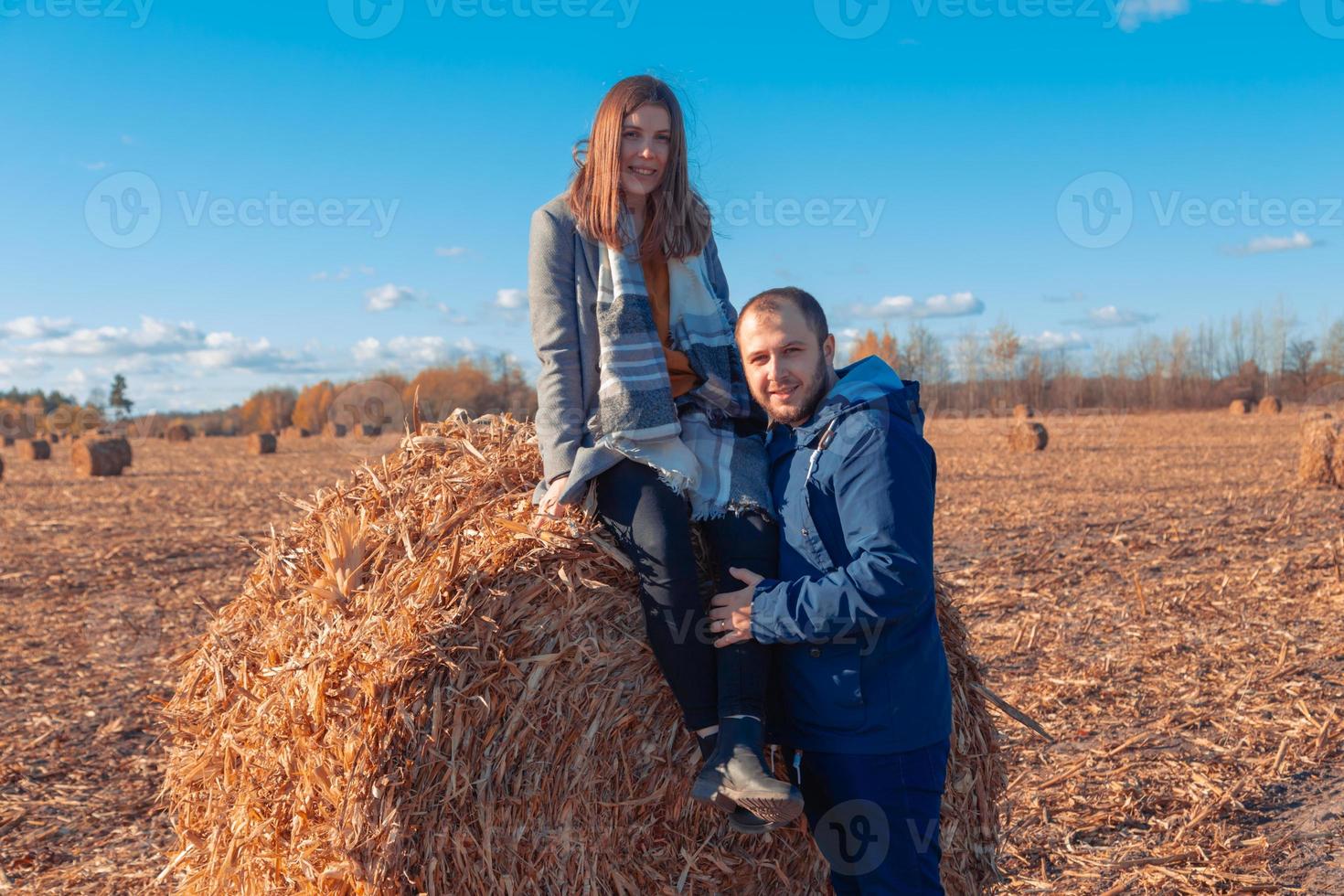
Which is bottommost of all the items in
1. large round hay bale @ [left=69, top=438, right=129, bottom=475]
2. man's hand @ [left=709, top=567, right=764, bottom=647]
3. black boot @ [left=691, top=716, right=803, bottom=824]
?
black boot @ [left=691, top=716, right=803, bottom=824]

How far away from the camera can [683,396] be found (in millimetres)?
3080

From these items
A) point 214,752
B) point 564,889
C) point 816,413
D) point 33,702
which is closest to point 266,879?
point 214,752

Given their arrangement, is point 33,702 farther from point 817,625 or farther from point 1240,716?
point 1240,716

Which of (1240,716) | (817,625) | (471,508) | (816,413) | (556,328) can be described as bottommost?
(1240,716)

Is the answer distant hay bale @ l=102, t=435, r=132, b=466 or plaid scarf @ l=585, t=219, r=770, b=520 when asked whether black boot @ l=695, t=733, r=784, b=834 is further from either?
distant hay bale @ l=102, t=435, r=132, b=466

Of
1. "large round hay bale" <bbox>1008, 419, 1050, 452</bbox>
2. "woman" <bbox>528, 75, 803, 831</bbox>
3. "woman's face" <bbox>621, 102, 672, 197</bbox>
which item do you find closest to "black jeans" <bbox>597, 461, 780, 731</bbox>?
"woman" <bbox>528, 75, 803, 831</bbox>

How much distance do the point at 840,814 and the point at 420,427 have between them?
2120 millimetres

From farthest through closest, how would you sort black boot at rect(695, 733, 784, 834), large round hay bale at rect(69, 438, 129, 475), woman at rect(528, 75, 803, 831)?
large round hay bale at rect(69, 438, 129, 475)
woman at rect(528, 75, 803, 831)
black boot at rect(695, 733, 784, 834)

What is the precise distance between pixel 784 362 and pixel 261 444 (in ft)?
114

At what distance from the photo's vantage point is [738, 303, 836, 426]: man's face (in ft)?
9.59

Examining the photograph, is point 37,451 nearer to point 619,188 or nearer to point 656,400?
point 619,188

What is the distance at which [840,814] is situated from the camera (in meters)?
2.89

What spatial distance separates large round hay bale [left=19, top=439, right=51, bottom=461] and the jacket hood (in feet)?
115

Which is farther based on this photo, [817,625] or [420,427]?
[420,427]
